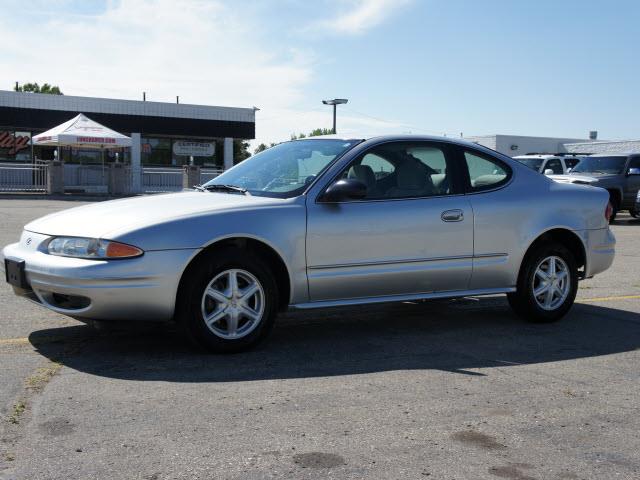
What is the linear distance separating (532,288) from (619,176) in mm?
15859

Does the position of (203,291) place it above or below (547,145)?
below

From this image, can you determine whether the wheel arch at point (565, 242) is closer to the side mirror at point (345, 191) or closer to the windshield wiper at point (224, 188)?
the side mirror at point (345, 191)

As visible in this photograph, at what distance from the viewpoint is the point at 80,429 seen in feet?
12.9

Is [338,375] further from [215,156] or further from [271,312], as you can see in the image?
[215,156]

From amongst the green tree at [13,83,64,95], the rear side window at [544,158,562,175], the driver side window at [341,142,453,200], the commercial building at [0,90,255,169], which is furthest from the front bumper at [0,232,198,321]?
the green tree at [13,83,64,95]

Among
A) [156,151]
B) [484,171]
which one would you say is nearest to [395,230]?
[484,171]

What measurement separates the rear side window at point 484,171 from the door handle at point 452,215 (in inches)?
12.2

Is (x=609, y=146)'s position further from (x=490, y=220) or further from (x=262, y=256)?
(x=262, y=256)

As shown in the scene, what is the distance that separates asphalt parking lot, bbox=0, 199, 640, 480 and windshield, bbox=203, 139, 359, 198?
45.9 inches

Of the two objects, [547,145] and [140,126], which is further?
[547,145]

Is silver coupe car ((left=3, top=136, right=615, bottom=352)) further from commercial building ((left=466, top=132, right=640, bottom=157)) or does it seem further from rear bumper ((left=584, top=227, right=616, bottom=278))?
commercial building ((left=466, top=132, right=640, bottom=157))

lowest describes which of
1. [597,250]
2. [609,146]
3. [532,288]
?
[532,288]

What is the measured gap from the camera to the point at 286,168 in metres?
6.31

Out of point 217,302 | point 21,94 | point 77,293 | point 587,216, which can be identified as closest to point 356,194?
point 217,302
